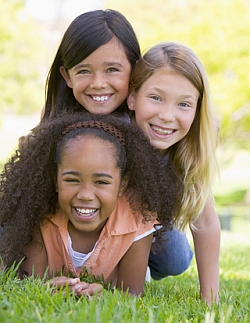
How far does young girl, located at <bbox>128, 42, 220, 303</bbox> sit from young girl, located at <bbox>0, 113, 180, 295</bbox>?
0.27m

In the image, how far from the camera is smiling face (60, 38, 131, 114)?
396 centimetres

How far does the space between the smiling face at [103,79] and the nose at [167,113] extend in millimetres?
377

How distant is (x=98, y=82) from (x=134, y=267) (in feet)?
4.27

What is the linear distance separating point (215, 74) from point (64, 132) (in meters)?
14.2

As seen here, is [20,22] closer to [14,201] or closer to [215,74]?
[215,74]

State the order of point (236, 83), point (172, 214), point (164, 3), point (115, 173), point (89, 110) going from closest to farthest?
1. point (115, 173)
2. point (172, 214)
3. point (89, 110)
4. point (236, 83)
5. point (164, 3)

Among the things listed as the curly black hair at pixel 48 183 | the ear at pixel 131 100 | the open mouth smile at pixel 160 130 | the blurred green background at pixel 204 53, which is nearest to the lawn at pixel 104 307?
the curly black hair at pixel 48 183

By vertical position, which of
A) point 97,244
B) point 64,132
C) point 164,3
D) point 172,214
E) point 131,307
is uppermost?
point 164,3

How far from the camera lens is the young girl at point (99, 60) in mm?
3959

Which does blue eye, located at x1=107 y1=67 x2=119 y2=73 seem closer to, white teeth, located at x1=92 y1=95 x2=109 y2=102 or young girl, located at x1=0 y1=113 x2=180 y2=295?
white teeth, located at x1=92 y1=95 x2=109 y2=102

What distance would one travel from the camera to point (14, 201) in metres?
3.50

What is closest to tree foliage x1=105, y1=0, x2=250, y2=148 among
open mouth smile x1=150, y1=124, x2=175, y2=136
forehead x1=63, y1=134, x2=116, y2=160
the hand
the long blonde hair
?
the long blonde hair

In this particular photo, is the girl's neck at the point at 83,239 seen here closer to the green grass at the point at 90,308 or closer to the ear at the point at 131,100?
the green grass at the point at 90,308

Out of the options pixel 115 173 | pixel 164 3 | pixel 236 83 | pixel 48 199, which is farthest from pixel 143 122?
pixel 164 3
